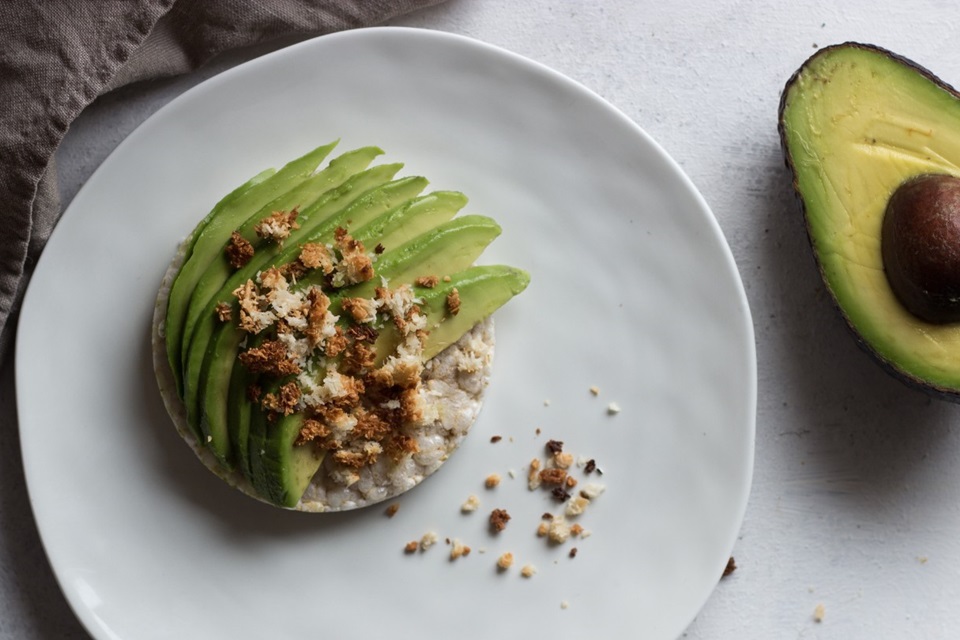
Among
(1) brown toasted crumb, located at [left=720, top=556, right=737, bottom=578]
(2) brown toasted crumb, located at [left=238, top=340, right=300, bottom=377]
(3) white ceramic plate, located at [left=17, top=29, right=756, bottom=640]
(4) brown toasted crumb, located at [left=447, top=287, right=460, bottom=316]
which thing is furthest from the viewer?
(1) brown toasted crumb, located at [left=720, top=556, right=737, bottom=578]

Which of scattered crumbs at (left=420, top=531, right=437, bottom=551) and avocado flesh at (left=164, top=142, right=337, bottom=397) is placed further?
scattered crumbs at (left=420, top=531, right=437, bottom=551)

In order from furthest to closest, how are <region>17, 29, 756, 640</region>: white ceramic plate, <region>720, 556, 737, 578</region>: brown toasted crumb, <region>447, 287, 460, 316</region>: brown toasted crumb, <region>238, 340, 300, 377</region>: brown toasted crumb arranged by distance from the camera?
<region>720, 556, 737, 578</region>: brown toasted crumb < <region>17, 29, 756, 640</region>: white ceramic plate < <region>447, 287, 460, 316</region>: brown toasted crumb < <region>238, 340, 300, 377</region>: brown toasted crumb

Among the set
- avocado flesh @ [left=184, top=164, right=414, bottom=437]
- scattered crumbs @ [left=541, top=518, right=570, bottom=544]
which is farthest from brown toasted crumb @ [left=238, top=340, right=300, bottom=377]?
scattered crumbs @ [left=541, top=518, right=570, bottom=544]

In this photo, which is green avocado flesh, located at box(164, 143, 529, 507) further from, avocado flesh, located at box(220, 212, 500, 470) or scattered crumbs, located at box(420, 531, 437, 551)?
scattered crumbs, located at box(420, 531, 437, 551)

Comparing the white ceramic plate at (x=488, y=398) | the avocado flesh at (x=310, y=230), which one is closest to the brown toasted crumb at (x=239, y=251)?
the avocado flesh at (x=310, y=230)

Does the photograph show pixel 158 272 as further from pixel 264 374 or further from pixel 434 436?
pixel 434 436

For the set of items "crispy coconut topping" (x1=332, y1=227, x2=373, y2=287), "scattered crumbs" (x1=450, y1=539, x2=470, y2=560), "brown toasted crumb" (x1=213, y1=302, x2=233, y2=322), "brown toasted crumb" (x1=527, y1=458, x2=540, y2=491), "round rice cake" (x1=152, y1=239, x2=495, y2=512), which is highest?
"crispy coconut topping" (x1=332, y1=227, x2=373, y2=287)

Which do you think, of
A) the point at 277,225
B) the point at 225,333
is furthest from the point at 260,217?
the point at 225,333
